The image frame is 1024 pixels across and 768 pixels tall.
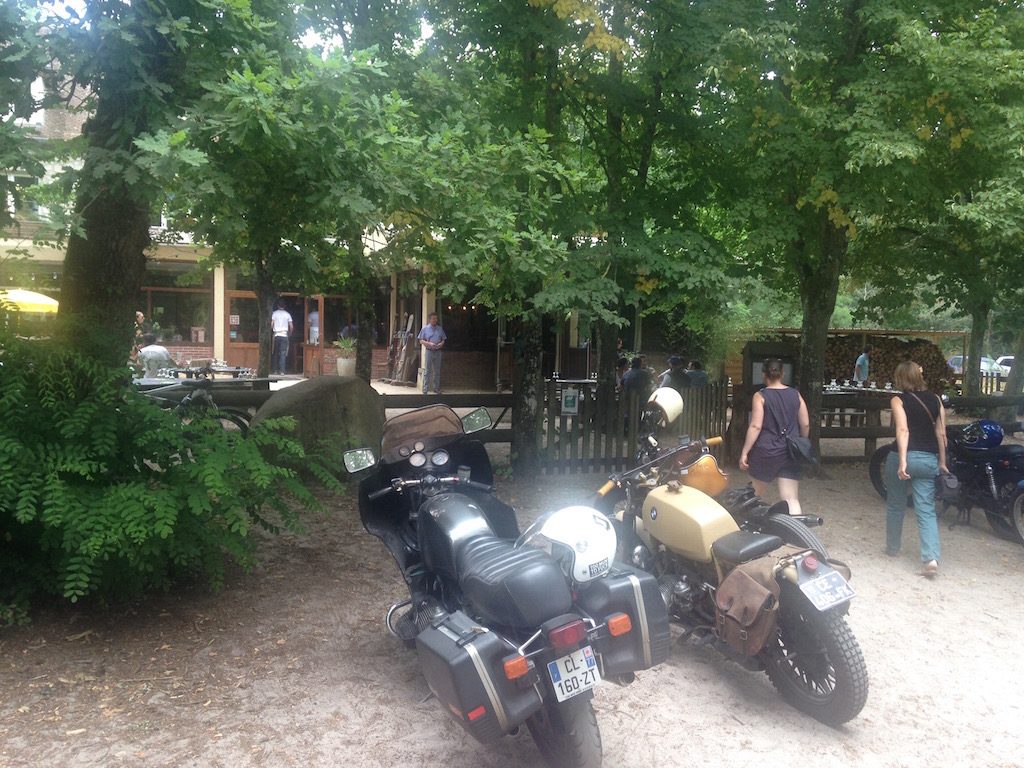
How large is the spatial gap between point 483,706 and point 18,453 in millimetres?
2816

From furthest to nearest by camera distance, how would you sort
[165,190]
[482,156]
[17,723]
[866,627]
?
1. [482,156]
2. [866,627]
3. [165,190]
4. [17,723]

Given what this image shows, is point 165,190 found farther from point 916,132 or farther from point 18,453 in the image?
point 916,132

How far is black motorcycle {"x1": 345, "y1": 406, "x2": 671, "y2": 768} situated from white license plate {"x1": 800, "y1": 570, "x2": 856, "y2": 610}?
30.6 inches

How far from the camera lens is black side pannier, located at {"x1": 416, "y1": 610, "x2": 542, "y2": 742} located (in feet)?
9.12

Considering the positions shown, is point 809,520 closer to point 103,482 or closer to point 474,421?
point 474,421

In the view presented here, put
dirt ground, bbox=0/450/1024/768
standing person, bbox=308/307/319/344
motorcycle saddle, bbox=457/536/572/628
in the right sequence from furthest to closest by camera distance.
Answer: standing person, bbox=308/307/319/344 < dirt ground, bbox=0/450/1024/768 < motorcycle saddle, bbox=457/536/572/628

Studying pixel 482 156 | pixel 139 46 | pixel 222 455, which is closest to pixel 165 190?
pixel 139 46

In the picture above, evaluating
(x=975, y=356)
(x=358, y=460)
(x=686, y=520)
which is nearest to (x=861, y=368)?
(x=975, y=356)

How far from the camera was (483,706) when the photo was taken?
9.11 feet

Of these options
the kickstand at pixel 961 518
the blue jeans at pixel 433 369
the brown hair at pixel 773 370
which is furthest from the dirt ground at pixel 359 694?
the blue jeans at pixel 433 369

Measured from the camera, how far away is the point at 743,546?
391cm

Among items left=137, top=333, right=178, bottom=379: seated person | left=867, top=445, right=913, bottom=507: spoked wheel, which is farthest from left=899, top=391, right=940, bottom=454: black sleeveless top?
left=137, top=333, right=178, bottom=379: seated person

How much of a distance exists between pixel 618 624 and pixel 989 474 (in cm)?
600

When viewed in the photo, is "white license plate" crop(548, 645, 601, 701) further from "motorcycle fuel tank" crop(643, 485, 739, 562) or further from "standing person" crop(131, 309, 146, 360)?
"standing person" crop(131, 309, 146, 360)
